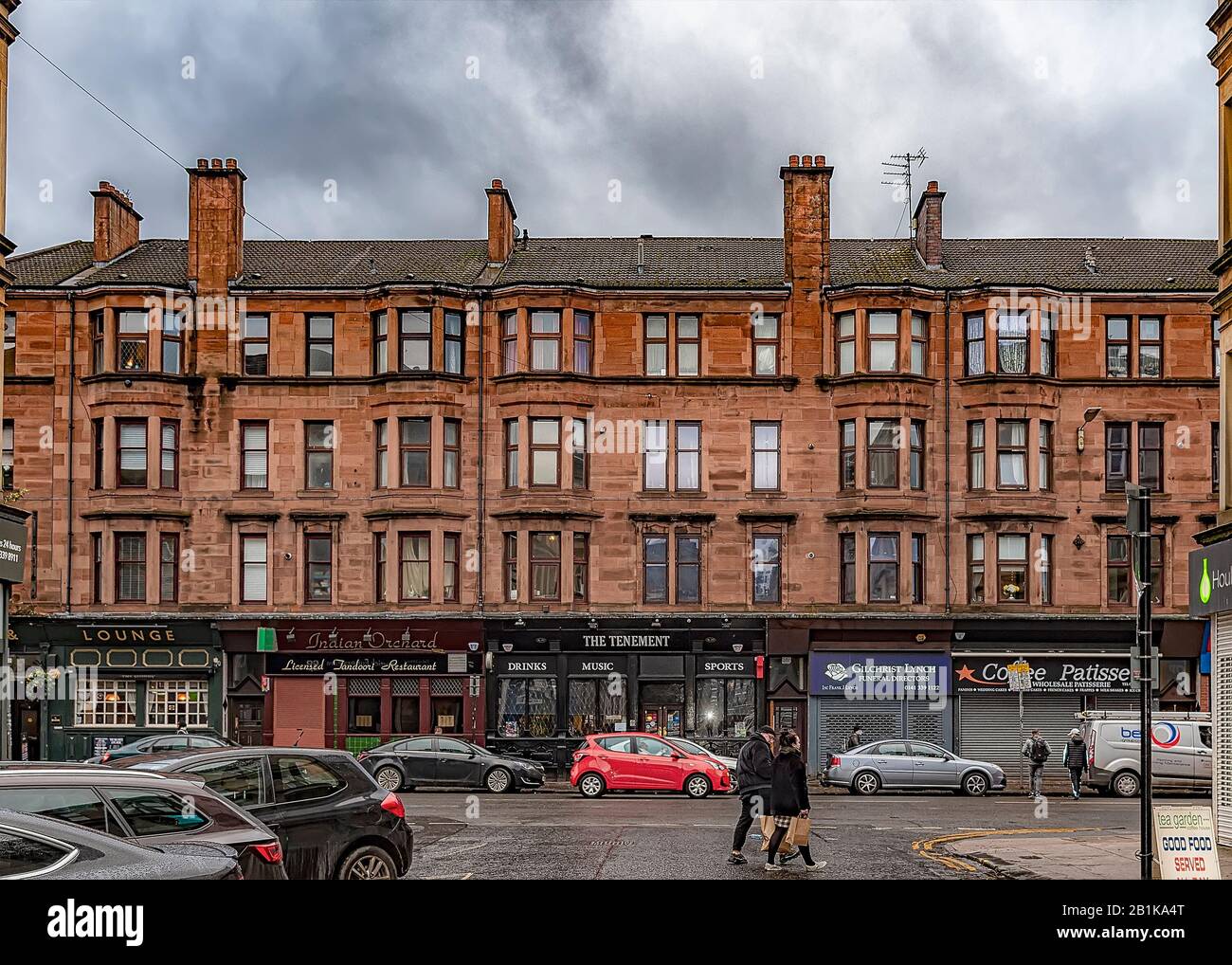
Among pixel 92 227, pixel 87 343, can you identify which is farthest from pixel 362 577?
pixel 92 227

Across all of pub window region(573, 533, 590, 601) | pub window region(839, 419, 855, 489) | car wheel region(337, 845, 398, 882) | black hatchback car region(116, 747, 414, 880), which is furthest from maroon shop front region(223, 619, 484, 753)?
car wheel region(337, 845, 398, 882)

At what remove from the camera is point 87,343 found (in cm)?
4109

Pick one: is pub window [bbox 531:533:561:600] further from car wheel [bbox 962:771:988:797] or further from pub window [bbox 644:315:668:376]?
car wheel [bbox 962:771:988:797]

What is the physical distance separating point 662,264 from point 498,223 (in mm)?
5221

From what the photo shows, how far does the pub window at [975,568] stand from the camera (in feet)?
133

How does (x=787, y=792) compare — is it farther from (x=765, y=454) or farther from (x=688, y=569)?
(x=765, y=454)

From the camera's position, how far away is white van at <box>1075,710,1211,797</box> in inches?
1321

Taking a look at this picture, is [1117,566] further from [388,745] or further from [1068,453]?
[388,745]

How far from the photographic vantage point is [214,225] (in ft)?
137

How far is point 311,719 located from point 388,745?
7478 millimetres

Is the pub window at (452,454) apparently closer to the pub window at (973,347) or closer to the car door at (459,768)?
the car door at (459,768)

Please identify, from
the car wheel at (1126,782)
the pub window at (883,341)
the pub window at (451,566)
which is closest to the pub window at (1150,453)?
the pub window at (883,341)

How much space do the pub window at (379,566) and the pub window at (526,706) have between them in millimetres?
4349
